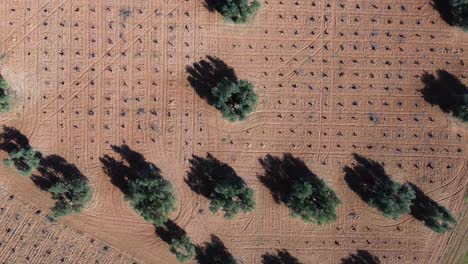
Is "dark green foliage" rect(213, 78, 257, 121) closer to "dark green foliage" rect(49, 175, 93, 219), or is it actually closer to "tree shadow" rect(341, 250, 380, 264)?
"dark green foliage" rect(49, 175, 93, 219)

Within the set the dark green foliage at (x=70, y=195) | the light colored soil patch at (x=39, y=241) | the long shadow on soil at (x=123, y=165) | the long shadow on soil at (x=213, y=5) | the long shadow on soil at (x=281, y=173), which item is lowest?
the light colored soil patch at (x=39, y=241)

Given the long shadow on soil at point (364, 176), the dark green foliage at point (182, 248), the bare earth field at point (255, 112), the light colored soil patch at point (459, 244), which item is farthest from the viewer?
the light colored soil patch at point (459, 244)

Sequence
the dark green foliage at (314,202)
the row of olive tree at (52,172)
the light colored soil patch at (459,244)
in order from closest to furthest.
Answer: the row of olive tree at (52,172)
the dark green foliage at (314,202)
the light colored soil patch at (459,244)

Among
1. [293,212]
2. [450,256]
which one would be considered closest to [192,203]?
[293,212]

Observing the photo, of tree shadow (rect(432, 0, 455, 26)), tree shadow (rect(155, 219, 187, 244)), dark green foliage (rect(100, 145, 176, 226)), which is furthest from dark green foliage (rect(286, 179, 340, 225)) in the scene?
tree shadow (rect(432, 0, 455, 26))

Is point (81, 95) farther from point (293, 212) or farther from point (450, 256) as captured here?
point (450, 256)

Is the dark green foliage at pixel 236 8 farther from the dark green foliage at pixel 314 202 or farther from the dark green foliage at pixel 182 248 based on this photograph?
the dark green foliage at pixel 182 248

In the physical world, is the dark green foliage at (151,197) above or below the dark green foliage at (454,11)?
below

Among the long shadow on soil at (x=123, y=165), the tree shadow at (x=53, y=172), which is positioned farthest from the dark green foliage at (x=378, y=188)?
the tree shadow at (x=53, y=172)
